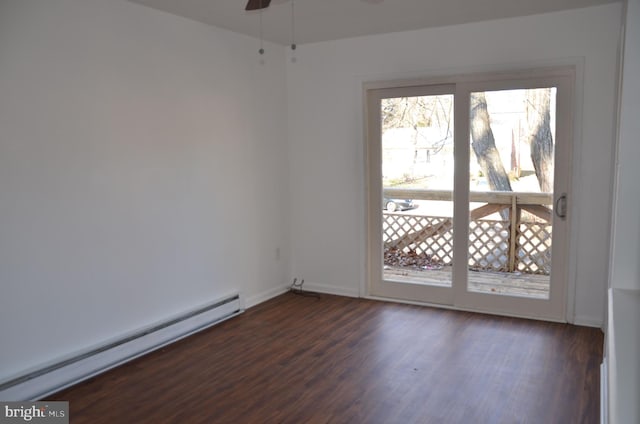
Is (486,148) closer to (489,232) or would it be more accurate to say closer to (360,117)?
(489,232)

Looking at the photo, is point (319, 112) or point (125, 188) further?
point (319, 112)

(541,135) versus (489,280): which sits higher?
(541,135)

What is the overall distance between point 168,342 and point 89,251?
97cm

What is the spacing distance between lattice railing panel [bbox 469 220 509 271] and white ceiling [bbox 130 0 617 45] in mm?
1715

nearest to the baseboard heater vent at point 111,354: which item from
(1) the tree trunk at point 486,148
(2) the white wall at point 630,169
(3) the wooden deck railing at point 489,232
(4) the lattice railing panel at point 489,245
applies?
(3) the wooden deck railing at point 489,232

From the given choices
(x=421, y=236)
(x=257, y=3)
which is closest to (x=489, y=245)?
(x=421, y=236)

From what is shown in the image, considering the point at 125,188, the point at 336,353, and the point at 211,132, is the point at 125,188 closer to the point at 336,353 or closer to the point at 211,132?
the point at 211,132

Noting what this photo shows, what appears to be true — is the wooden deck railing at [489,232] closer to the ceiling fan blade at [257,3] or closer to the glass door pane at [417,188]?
the glass door pane at [417,188]

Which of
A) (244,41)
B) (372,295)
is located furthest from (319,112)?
(372,295)

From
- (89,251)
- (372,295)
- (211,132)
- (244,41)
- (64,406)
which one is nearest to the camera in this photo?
(64,406)

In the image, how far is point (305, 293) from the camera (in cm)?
504

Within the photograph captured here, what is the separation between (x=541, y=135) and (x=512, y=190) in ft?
1.63

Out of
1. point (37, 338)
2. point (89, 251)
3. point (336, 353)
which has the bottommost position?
A: point (336, 353)

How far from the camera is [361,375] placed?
3180 mm
